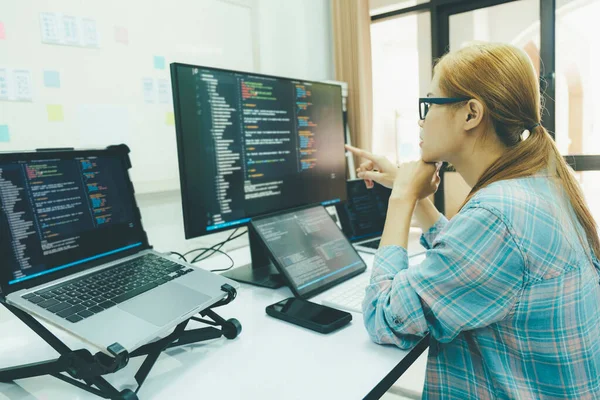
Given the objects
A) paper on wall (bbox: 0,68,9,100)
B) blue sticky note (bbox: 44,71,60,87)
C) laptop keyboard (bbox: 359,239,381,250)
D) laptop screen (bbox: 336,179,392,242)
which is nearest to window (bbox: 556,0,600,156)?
laptop screen (bbox: 336,179,392,242)

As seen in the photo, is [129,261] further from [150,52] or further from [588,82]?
[588,82]

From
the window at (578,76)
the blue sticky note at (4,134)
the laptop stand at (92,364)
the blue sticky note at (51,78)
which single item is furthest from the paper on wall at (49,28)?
the window at (578,76)

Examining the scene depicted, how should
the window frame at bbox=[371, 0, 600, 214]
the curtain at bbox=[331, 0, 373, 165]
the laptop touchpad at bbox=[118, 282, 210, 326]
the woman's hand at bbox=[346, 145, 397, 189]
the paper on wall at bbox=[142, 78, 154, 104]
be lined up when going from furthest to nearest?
the curtain at bbox=[331, 0, 373, 165] < the window frame at bbox=[371, 0, 600, 214] < the paper on wall at bbox=[142, 78, 154, 104] < the woman's hand at bbox=[346, 145, 397, 189] < the laptop touchpad at bbox=[118, 282, 210, 326]

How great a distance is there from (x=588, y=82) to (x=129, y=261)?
14.7 feet

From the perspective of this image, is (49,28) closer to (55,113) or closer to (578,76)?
(55,113)

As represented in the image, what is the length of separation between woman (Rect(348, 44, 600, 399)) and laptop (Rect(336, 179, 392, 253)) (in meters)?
0.68

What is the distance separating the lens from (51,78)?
1.44 m

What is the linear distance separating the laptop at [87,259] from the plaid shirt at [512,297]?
14.5 inches

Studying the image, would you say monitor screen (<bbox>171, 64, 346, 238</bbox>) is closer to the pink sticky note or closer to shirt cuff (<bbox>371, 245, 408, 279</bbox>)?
shirt cuff (<bbox>371, 245, 408, 279</bbox>)

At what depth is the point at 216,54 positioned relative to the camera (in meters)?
1.99

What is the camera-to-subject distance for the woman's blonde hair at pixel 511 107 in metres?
0.78

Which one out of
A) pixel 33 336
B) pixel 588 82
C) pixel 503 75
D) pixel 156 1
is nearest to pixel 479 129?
pixel 503 75

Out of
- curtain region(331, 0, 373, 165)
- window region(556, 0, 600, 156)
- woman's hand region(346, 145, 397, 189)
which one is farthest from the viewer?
curtain region(331, 0, 373, 165)

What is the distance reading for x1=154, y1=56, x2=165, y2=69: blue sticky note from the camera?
5.72 ft
